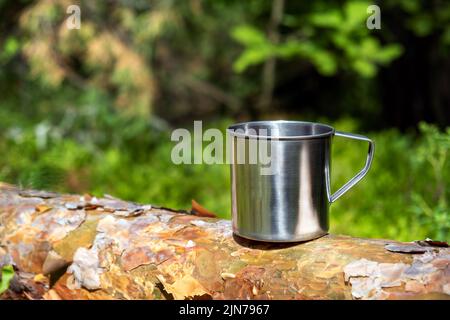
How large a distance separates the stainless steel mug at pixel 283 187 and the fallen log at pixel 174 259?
7 centimetres

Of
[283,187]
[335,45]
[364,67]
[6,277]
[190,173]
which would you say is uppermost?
[335,45]

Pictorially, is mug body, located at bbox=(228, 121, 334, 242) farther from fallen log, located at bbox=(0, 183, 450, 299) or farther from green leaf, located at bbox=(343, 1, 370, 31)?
green leaf, located at bbox=(343, 1, 370, 31)

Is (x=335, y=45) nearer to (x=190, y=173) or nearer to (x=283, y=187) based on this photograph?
(x=190, y=173)

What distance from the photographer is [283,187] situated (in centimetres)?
150

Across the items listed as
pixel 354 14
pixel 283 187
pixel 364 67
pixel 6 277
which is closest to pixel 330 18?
pixel 354 14

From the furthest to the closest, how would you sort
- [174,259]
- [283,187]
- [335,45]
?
[335,45], [174,259], [283,187]

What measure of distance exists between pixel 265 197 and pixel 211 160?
3.13m

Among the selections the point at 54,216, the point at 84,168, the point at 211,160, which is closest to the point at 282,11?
the point at 211,160

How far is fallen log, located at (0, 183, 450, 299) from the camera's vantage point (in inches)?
55.1

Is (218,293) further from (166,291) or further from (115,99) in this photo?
(115,99)

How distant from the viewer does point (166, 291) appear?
1.59 metres

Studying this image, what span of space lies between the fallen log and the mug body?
0.06 metres

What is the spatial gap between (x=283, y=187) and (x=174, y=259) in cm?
39
